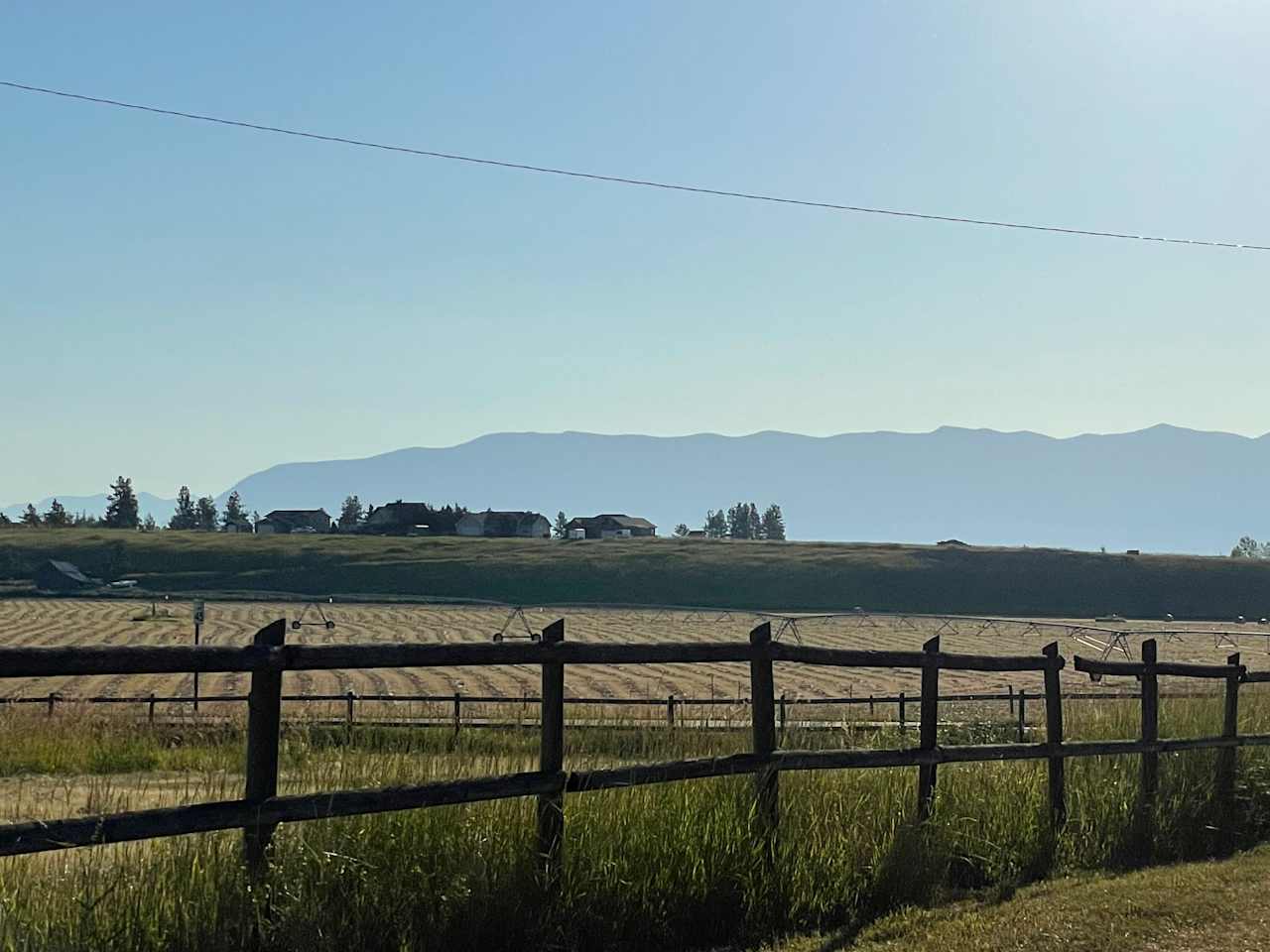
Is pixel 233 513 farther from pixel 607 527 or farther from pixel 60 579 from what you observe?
pixel 60 579

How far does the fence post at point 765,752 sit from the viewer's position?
7980 millimetres

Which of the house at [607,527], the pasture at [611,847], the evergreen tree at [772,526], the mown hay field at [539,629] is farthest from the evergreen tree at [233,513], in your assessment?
the pasture at [611,847]

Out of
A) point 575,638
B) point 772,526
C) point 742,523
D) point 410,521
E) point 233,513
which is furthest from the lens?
point 742,523

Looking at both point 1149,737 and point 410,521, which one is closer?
point 1149,737

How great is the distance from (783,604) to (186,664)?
3782 inches

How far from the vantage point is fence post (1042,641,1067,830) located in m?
9.80

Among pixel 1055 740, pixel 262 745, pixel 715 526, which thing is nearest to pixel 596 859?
pixel 262 745

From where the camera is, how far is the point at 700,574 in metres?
110

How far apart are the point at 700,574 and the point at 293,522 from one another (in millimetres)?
71116

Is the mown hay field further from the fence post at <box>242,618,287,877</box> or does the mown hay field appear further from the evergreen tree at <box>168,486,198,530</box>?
the evergreen tree at <box>168,486,198,530</box>

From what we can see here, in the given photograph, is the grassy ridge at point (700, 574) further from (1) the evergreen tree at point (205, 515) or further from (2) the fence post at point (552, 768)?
(2) the fence post at point (552, 768)

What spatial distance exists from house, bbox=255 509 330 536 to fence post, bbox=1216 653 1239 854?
150 m

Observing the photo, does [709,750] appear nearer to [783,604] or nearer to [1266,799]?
[1266,799]

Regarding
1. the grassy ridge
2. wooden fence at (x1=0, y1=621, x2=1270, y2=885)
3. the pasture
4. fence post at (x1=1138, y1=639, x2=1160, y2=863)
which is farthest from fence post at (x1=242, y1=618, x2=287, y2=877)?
the grassy ridge
